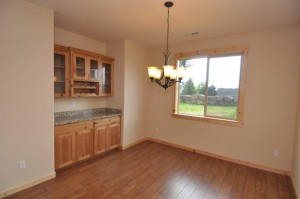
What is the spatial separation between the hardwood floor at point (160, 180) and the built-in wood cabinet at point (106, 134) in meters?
0.25

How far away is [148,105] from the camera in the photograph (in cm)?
477

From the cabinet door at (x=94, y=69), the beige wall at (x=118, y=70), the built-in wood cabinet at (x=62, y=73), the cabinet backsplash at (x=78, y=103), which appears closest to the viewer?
the built-in wood cabinet at (x=62, y=73)

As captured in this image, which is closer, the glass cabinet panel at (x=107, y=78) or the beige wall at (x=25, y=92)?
the beige wall at (x=25, y=92)

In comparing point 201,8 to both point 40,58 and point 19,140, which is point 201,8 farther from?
point 19,140

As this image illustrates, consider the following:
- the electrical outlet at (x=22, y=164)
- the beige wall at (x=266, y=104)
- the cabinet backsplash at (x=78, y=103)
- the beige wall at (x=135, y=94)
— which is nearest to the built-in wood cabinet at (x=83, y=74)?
the cabinet backsplash at (x=78, y=103)

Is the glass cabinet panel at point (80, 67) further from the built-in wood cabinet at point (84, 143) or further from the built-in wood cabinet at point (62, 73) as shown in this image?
the built-in wood cabinet at point (84, 143)

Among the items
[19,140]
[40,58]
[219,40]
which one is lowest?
[19,140]

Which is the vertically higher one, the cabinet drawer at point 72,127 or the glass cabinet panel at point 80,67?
the glass cabinet panel at point 80,67

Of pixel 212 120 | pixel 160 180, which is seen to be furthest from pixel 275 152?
pixel 160 180

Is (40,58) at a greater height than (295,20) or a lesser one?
lesser

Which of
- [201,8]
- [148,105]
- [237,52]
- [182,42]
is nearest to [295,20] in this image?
[237,52]

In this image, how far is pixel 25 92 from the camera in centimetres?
226

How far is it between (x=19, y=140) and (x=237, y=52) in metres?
4.27

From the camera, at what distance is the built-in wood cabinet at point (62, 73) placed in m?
3.07
